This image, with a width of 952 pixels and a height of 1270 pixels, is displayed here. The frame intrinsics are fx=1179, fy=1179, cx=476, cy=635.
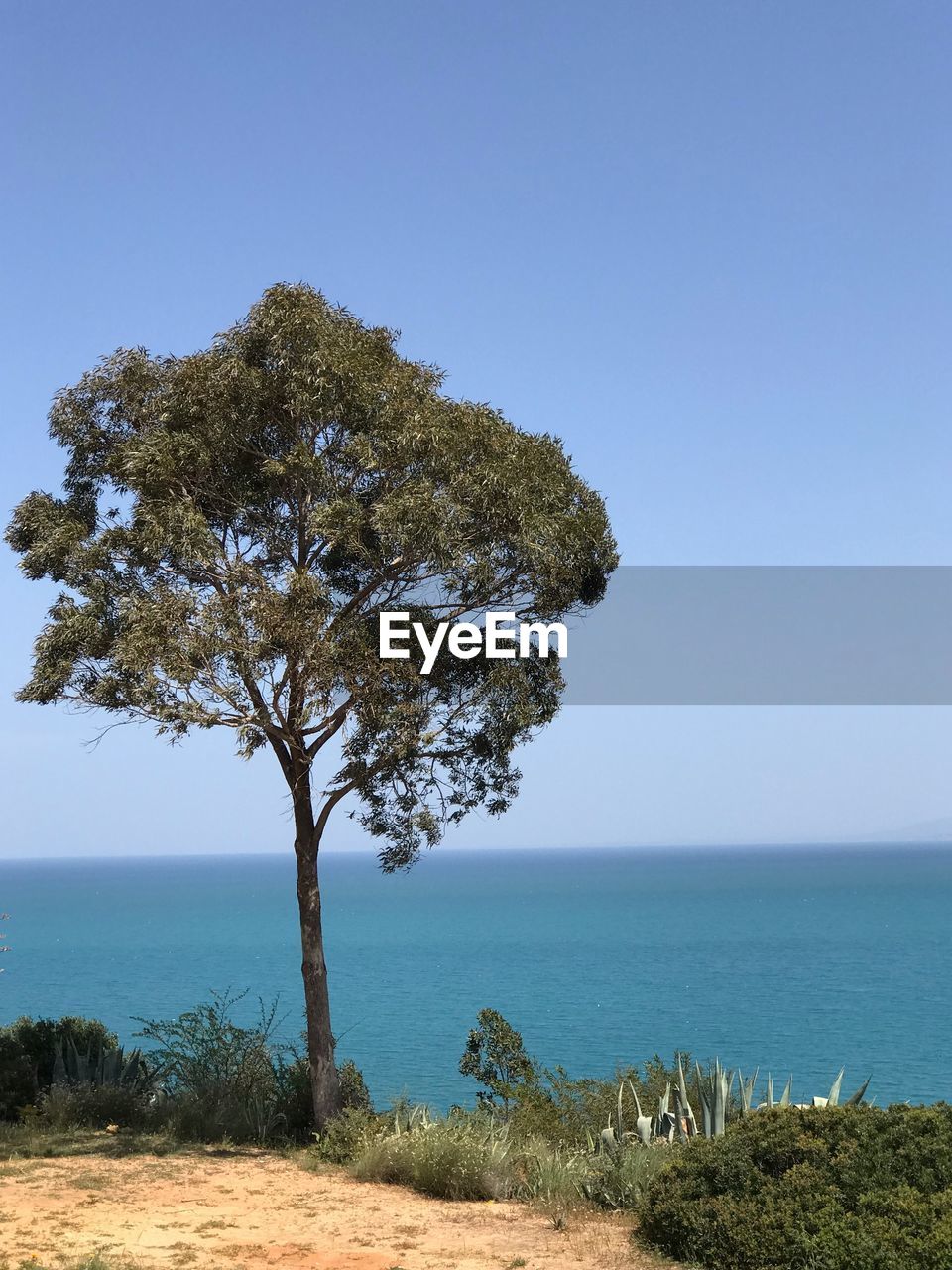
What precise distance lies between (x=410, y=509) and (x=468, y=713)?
3037mm

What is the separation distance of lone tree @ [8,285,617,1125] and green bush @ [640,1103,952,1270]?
19.9 feet

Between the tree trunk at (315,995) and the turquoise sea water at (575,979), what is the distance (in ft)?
31.1

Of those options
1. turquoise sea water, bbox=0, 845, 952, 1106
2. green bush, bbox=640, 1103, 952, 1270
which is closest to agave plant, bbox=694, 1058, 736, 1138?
green bush, bbox=640, 1103, 952, 1270

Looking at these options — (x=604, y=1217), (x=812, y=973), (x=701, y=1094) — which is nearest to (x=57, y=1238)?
(x=604, y=1217)

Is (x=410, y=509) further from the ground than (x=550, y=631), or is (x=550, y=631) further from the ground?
(x=410, y=509)

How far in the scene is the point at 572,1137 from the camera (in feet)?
45.9

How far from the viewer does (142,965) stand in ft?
289

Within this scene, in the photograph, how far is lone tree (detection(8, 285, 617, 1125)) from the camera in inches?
558

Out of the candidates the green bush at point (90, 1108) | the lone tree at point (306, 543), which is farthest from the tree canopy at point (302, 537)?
the green bush at point (90, 1108)

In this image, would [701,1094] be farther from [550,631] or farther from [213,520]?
[213,520]

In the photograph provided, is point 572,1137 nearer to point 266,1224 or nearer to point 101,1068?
point 266,1224

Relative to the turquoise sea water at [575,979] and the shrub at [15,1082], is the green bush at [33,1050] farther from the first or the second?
the turquoise sea water at [575,979]

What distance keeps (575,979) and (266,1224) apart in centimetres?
6619

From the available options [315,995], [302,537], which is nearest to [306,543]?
[302,537]
